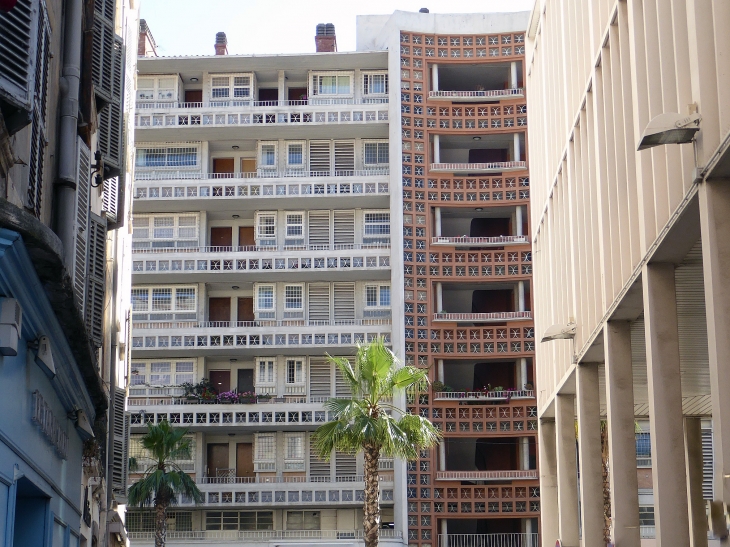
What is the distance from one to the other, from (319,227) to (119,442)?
28234 mm

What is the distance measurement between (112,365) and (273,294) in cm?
2925

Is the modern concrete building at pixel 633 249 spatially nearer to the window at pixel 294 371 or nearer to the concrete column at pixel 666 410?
the concrete column at pixel 666 410

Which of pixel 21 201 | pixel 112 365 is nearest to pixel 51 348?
pixel 21 201

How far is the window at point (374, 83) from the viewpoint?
187ft

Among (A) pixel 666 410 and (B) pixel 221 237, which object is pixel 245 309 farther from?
(A) pixel 666 410

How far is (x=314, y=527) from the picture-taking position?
52062 millimetres

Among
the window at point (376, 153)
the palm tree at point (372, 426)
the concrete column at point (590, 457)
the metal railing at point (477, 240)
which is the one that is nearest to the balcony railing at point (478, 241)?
the metal railing at point (477, 240)

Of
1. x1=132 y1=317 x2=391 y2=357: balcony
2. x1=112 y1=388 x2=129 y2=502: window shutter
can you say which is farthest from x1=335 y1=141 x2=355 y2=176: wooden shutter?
x1=112 y1=388 x2=129 y2=502: window shutter

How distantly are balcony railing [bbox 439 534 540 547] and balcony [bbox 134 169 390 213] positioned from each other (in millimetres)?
15711

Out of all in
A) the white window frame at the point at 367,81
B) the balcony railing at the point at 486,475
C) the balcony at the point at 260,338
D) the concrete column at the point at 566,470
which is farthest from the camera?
the white window frame at the point at 367,81

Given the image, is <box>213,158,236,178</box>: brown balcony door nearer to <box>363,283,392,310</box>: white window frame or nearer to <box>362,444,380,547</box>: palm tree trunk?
<box>363,283,392,310</box>: white window frame

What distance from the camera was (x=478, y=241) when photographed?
175 feet

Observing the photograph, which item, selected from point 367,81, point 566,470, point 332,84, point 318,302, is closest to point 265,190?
point 318,302

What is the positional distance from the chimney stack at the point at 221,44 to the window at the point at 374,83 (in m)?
8.44
